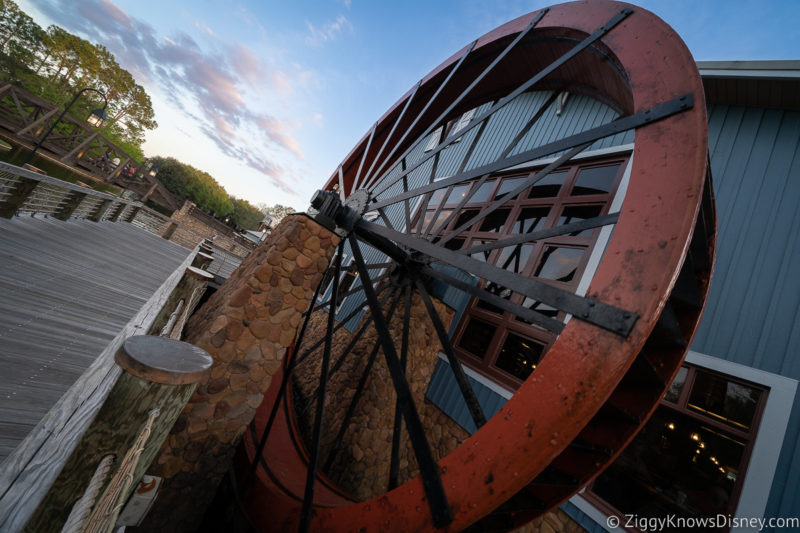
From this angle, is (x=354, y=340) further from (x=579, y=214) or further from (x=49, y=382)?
(x=579, y=214)

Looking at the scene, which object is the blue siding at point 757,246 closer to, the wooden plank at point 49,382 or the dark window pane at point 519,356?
the dark window pane at point 519,356

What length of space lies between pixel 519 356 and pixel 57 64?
50.5 metres

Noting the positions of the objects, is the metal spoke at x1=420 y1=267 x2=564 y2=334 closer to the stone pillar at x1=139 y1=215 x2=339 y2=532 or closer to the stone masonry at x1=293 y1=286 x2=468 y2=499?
the stone masonry at x1=293 y1=286 x2=468 y2=499

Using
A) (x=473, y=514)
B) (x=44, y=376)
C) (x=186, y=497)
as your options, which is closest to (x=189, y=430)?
(x=186, y=497)

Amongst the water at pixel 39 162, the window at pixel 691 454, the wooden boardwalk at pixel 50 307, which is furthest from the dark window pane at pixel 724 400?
the water at pixel 39 162

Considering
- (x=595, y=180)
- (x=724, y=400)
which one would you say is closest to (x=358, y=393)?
(x=724, y=400)

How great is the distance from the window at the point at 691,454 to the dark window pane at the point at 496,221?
2.81 metres

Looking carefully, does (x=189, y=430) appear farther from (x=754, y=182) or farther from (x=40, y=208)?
(x=40, y=208)

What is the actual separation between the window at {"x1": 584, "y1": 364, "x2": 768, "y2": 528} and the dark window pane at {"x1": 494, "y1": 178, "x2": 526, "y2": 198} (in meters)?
3.33

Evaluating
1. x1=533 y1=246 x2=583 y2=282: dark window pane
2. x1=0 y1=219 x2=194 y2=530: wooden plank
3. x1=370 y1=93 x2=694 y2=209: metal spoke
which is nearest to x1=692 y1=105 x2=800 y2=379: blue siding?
x1=533 y1=246 x2=583 y2=282: dark window pane

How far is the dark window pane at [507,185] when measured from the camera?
501 centimetres

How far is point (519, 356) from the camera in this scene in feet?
12.5

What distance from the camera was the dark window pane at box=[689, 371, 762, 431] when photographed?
244 cm

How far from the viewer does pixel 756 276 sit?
2703 millimetres
